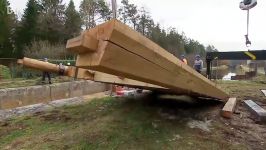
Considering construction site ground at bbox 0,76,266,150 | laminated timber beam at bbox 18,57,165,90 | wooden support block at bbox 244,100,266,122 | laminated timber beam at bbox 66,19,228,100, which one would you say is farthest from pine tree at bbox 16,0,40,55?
laminated timber beam at bbox 66,19,228,100

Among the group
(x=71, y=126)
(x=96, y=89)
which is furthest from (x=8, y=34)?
(x=71, y=126)

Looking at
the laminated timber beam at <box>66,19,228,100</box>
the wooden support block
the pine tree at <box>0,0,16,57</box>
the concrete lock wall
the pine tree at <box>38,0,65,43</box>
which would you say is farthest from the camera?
the pine tree at <box>38,0,65,43</box>

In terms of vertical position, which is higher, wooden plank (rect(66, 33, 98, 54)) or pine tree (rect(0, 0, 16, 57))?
pine tree (rect(0, 0, 16, 57))

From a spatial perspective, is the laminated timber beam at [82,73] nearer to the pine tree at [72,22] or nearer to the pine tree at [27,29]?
the pine tree at [27,29]

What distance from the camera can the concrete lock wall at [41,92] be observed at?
11.6m

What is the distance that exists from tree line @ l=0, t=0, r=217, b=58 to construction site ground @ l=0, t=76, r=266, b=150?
34.2 meters

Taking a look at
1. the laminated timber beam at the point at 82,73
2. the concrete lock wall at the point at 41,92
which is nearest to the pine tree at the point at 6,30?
the concrete lock wall at the point at 41,92

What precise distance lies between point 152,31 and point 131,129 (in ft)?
142

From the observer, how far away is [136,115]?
565 centimetres

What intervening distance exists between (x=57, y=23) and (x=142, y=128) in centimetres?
4146

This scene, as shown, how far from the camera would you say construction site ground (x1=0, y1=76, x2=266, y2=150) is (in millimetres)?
4488

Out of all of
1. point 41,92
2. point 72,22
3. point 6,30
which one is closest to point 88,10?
point 72,22

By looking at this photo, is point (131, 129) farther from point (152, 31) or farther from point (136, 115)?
point (152, 31)

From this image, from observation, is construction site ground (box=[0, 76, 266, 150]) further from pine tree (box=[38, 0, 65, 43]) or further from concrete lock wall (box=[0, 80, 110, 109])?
pine tree (box=[38, 0, 65, 43])
